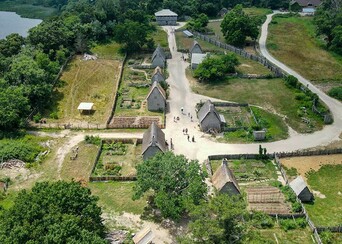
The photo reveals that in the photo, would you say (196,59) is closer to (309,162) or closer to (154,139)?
(154,139)

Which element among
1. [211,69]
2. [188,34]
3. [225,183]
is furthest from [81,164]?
A: [188,34]

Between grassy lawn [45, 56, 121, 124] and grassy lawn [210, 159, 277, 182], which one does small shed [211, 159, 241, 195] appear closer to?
grassy lawn [210, 159, 277, 182]

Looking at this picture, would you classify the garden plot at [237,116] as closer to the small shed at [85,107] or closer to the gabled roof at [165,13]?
the small shed at [85,107]

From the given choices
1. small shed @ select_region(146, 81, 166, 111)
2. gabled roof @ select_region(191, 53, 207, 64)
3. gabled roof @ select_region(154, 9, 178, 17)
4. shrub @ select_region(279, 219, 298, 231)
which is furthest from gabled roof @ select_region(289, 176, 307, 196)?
gabled roof @ select_region(154, 9, 178, 17)

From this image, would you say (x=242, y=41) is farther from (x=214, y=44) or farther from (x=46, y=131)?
(x=46, y=131)

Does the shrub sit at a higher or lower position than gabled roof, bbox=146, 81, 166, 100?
lower

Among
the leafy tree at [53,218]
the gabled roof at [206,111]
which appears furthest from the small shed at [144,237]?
the gabled roof at [206,111]

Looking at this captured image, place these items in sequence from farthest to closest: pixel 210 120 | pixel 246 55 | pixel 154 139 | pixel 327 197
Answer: pixel 246 55, pixel 210 120, pixel 154 139, pixel 327 197
